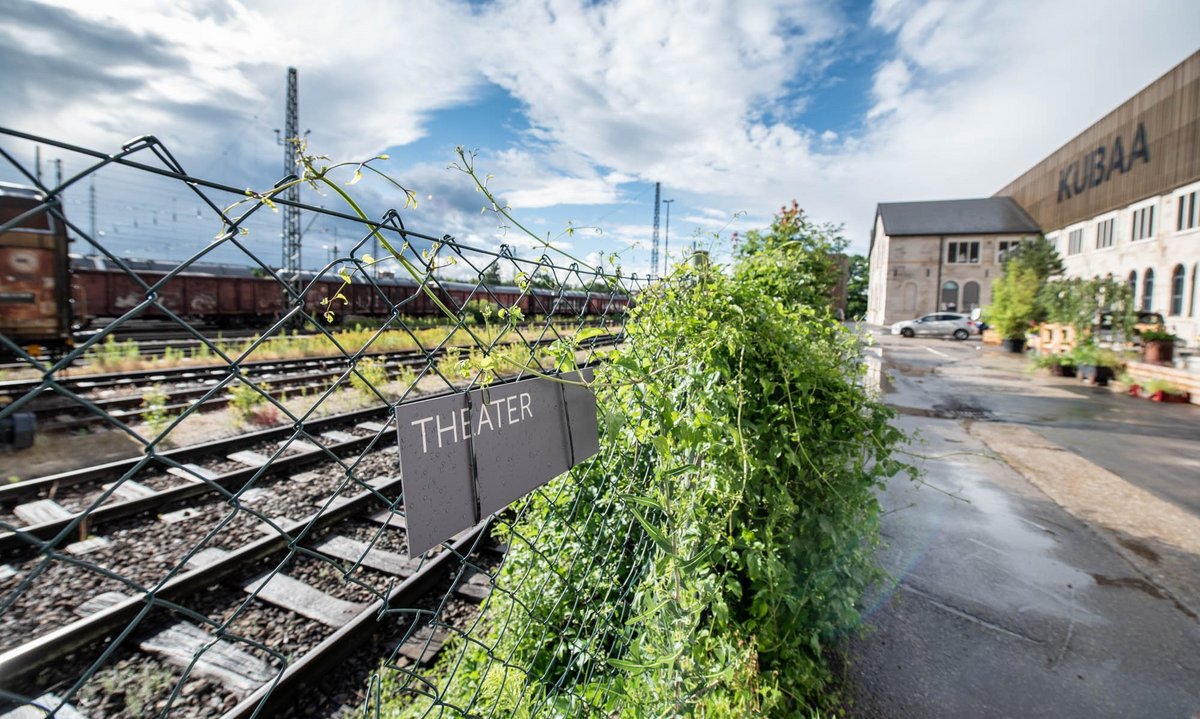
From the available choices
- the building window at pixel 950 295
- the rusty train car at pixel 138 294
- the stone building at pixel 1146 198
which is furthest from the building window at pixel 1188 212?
the rusty train car at pixel 138 294

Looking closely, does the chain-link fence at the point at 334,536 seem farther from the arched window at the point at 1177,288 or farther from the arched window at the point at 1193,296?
the arched window at the point at 1177,288

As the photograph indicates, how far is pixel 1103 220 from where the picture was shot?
36.2m

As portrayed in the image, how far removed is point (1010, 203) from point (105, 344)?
66024 mm

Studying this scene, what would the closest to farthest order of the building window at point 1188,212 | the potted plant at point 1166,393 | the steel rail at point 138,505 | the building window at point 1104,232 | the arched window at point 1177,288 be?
the steel rail at point 138,505
the potted plant at point 1166,393
the building window at point 1188,212
the arched window at point 1177,288
the building window at point 1104,232

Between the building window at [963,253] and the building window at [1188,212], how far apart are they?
2283cm

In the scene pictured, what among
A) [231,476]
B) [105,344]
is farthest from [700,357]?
[105,344]

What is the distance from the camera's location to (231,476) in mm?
5574

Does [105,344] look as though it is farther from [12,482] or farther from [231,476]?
[231,476]

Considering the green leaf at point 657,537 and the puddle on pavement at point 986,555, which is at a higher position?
the green leaf at point 657,537

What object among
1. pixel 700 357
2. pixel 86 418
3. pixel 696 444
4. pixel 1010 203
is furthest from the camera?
pixel 1010 203

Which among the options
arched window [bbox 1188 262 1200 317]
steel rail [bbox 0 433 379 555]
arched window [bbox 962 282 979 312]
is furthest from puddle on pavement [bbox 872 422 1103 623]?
arched window [bbox 962 282 979 312]

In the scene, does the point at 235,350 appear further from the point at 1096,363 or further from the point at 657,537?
the point at 1096,363

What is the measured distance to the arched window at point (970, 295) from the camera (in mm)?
50969

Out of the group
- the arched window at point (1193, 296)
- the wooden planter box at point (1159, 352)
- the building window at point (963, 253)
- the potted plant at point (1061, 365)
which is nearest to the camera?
the wooden planter box at point (1159, 352)
